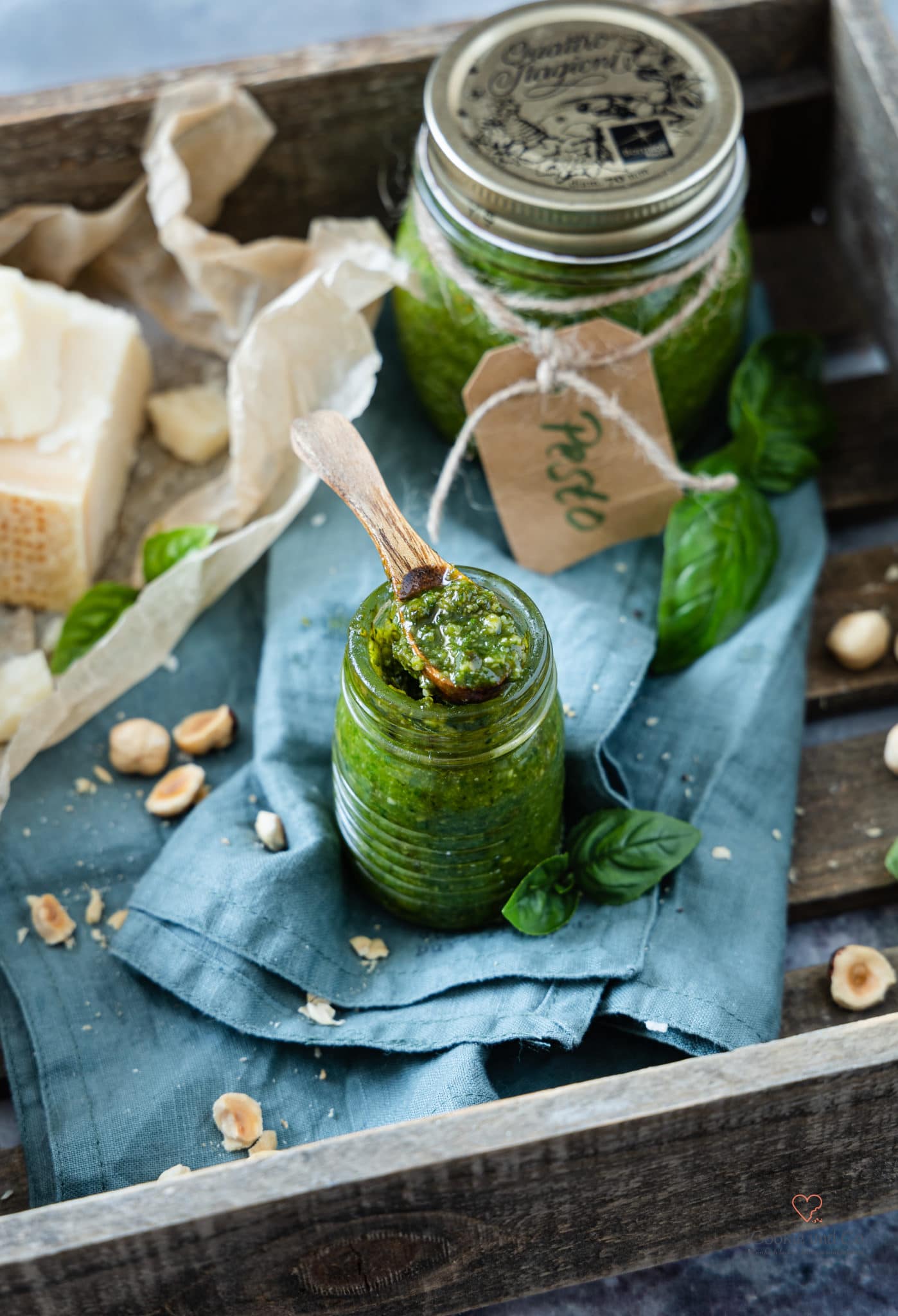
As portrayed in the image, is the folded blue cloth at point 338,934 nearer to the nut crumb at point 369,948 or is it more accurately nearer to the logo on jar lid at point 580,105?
the nut crumb at point 369,948

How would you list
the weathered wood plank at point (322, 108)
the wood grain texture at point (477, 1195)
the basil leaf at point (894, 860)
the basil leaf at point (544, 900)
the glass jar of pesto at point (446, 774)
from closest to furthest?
the wood grain texture at point (477, 1195), the glass jar of pesto at point (446, 774), the basil leaf at point (544, 900), the basil leaf at point (894, 860), the weathered wood plank at point (322, 108)

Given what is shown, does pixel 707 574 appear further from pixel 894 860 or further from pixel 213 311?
pixel 213 311

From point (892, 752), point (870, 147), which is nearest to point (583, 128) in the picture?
point (870, 147)

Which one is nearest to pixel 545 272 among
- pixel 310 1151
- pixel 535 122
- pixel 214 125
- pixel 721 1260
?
pixel 535 122

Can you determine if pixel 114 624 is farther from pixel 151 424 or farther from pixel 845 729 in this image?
pixel 845 729

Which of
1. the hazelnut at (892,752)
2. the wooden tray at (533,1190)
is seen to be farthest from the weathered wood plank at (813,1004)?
the hazelnut at (892,752)

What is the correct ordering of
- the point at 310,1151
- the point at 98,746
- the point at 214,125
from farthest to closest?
the point at 214,125 < the point at 98,746 < the point at 310,1151
